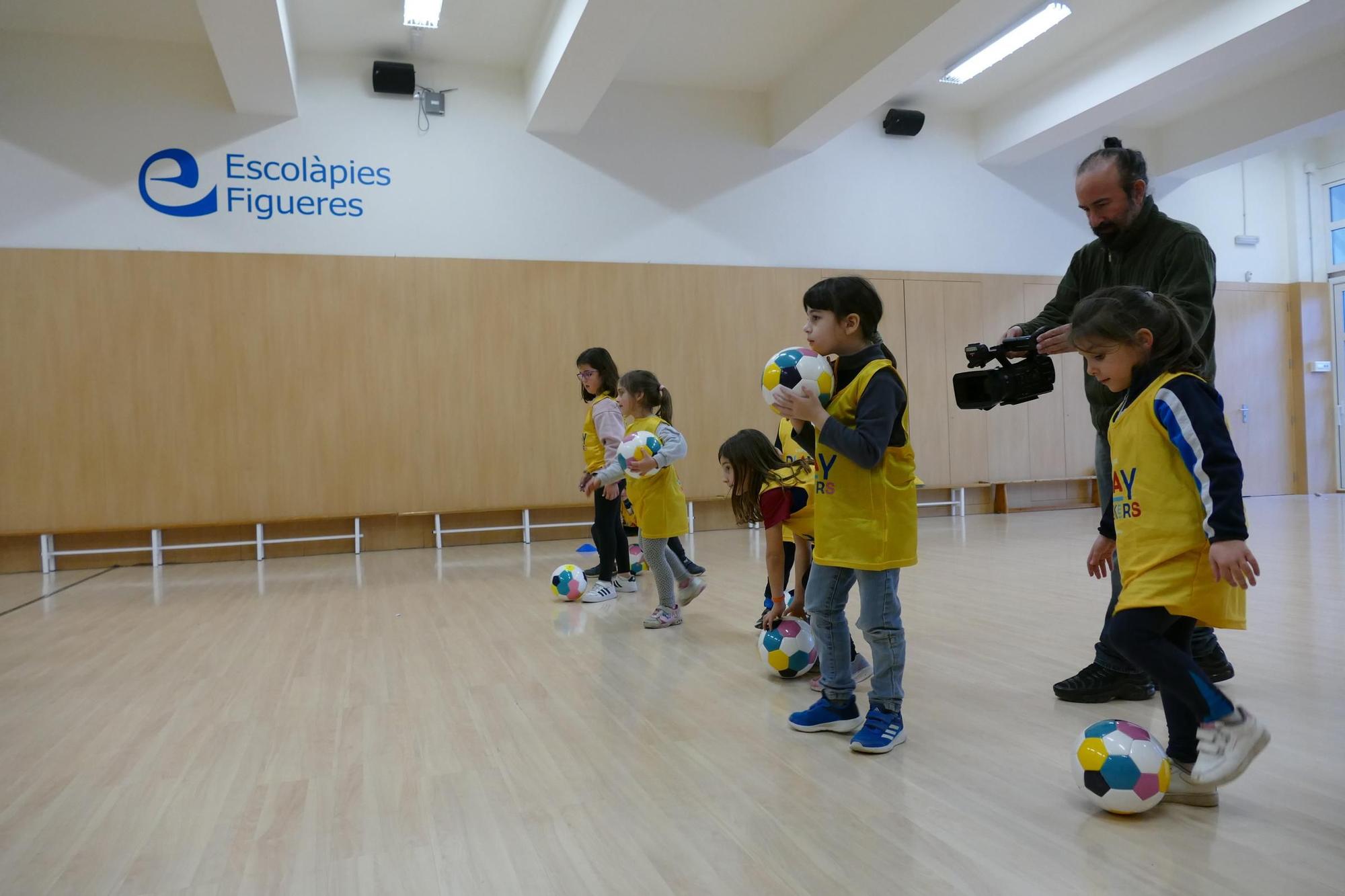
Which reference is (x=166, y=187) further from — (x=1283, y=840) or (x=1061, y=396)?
(x=1061, y=396)

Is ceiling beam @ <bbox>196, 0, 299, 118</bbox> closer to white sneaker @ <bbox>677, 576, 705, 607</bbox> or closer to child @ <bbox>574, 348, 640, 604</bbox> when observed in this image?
child @ <bbox>574, 348, 640, 604</bbox>

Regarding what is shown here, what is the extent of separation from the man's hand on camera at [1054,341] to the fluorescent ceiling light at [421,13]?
5.80 metres

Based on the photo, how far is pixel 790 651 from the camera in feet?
9.95

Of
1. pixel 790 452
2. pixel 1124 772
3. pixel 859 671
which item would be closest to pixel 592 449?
pixel 790 452

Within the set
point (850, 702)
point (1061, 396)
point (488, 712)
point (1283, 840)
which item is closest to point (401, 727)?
point (488, 712)

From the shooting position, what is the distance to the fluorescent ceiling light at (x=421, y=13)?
6523 millimetres

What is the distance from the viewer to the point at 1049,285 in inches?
381

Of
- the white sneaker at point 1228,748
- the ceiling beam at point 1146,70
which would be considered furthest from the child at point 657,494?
the ceiling beam at point 1146,70

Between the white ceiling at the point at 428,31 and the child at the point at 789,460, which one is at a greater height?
the white ceiling at the point at 428,31

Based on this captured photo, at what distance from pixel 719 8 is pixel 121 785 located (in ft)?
22.1

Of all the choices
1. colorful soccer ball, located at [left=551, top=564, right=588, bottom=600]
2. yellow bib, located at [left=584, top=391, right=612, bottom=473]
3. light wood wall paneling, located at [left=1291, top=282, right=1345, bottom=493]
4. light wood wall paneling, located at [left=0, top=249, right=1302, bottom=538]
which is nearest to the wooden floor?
colorful soccer ball, located at [left=551, top=564, right=588, bottom=600]

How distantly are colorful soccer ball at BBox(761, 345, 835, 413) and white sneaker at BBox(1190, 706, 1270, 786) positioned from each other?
1149 millimetres

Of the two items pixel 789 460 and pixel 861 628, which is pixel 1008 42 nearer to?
pixel 789 460

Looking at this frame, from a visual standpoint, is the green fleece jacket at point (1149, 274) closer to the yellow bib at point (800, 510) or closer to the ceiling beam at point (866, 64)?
the yellow bib at point (800, 510)
